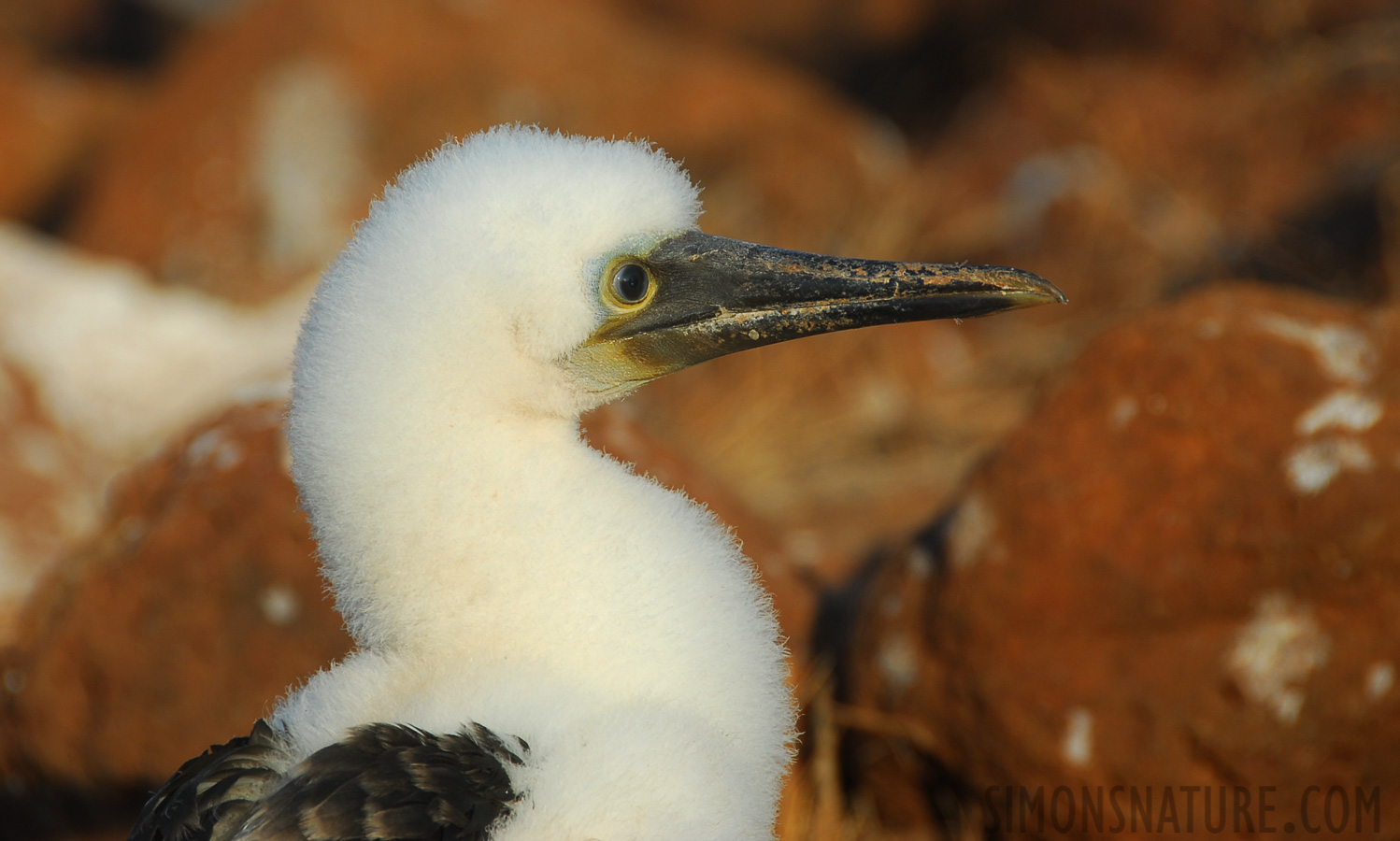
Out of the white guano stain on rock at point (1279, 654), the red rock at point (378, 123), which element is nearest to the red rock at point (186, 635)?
the white guano stain on rock at point (1279, 654)

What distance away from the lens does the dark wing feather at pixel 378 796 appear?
1.94 m

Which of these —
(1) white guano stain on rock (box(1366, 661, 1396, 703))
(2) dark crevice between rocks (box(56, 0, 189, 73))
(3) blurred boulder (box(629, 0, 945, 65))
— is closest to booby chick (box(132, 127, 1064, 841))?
(1) white guano stain on rock (box(1366, 661, 1396, 703))

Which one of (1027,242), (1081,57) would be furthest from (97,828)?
(1081,57)

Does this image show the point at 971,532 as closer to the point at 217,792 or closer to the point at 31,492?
the point at 217,792

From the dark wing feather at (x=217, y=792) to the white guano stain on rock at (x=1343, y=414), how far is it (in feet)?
8.79

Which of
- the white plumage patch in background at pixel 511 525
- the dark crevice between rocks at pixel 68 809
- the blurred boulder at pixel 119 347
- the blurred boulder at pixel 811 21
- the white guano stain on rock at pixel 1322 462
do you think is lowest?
the dark crevice between rocks at pixel 68 809

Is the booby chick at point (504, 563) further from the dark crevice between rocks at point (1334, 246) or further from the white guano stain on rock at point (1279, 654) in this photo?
the dark crevice between rocks at point (1334, 246)

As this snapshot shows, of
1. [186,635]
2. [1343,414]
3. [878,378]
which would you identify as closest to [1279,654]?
[1343,414]

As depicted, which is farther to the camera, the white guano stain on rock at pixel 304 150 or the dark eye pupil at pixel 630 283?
the white guano stain on rock at pixel 304 150

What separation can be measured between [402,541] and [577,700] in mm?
420

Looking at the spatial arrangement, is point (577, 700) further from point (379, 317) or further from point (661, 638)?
point (379, 317)

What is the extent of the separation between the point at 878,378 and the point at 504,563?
5.75m

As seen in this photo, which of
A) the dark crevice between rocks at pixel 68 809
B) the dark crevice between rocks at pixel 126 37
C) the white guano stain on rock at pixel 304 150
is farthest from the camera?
the dark crevice between rocks at pixel 126 37

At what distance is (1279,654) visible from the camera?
3.13 metres
